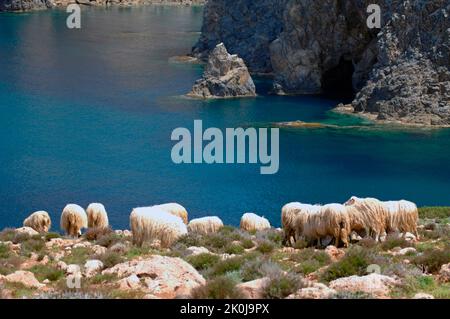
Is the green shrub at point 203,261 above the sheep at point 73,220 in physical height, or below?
above

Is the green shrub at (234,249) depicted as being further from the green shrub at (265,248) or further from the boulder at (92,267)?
the boulder at (92,267)

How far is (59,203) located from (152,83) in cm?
5323

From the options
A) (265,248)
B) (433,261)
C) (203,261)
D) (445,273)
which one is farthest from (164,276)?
(265,248)

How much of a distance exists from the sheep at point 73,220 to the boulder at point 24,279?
1616 cm

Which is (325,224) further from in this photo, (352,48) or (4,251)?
(352,48)

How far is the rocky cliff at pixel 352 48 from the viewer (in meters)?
85.2

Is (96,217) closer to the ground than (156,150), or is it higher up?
higher up

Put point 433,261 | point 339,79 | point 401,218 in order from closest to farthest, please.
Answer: point 433,261
point 401,218
point 339,79

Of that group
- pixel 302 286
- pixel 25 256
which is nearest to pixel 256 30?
pixel 25 256

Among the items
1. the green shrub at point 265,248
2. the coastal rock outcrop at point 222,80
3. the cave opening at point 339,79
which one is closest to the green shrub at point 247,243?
the green shrub at point 265,248

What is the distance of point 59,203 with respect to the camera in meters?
55.8

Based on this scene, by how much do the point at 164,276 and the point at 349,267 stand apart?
4372mm

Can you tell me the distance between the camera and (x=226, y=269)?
19.4 metres

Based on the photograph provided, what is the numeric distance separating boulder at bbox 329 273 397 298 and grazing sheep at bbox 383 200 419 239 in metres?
10.3
